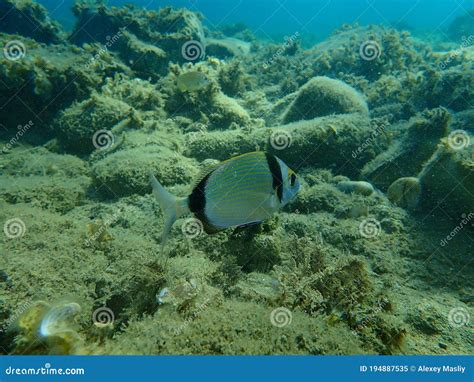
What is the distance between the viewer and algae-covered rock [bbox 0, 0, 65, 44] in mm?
14703

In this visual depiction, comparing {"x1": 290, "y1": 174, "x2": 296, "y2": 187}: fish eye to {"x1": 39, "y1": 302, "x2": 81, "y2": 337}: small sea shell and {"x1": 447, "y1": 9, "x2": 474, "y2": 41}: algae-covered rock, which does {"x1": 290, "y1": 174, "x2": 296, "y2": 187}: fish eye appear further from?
{"x1": 447, "y1": 9, "x2": 474, "y2": 41}: algae-covered rock

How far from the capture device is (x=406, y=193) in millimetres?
5395

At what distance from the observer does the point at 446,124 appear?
6094mm

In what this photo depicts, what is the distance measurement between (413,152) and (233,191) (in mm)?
5195

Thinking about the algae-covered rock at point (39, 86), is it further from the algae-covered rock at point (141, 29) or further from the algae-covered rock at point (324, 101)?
the algae-covered rock at point (324, 101)

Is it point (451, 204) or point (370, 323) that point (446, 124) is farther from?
point (370, 323)

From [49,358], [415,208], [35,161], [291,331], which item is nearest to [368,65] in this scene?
[415,208]

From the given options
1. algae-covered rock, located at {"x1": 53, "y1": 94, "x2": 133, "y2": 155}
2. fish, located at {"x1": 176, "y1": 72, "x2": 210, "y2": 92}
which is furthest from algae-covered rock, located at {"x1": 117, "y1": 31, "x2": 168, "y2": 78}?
fish, located at {"x1": 176, "y1": 72, "x2": 210, "y2": 92}

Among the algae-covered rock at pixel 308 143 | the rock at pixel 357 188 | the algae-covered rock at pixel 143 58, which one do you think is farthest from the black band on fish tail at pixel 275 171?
the algae-covered rock at pixel 143 58

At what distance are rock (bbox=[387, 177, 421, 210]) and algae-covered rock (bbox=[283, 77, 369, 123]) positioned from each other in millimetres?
3063

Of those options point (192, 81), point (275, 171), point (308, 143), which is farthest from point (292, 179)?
point (192, 81)

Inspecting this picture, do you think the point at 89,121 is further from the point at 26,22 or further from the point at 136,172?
the point at 26,22

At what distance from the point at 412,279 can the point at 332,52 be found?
12.5 meters

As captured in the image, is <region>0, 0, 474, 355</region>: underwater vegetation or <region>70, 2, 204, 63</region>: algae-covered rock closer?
<region>0, 0, 474, 355</region>: underwater vegetation
